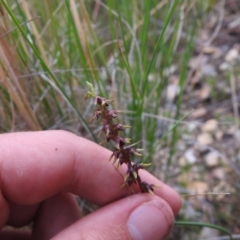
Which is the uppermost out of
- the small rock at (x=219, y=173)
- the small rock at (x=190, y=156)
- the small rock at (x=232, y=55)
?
the small rock at (x=232, y=55)

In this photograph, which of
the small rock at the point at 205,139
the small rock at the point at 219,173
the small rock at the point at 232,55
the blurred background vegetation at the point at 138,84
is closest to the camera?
the blurred background vegetation at the point at 138,84

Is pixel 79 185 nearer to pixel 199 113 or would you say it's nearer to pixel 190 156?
pixel 190 156

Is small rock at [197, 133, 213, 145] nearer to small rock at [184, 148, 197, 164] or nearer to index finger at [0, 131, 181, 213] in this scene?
small rock at [184, 148, 197, 164]

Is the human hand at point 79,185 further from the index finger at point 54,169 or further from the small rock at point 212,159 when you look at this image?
the small rock at point 212,159

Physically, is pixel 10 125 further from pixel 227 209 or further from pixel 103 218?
pixel 227 209

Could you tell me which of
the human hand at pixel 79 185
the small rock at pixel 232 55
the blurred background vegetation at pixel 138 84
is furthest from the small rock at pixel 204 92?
the human hand at pixel 79 185
